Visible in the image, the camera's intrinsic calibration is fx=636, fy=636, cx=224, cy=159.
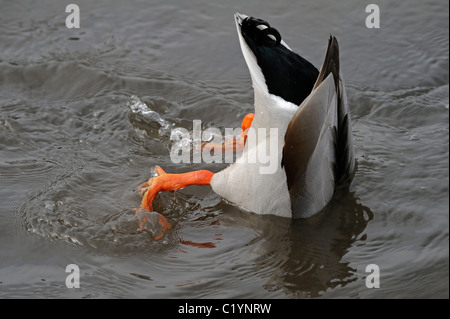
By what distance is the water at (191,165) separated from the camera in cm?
404

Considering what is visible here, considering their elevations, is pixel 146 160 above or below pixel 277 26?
below

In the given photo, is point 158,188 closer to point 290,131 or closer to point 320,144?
point 290,131

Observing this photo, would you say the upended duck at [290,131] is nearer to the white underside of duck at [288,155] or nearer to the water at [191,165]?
the white underside of duck at [288,155]

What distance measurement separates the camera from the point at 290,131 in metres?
4.05

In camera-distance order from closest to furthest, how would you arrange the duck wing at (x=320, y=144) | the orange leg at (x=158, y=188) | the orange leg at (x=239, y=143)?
the duck wing at (x=320, y=144)
the orange leg at (x=158, y=188)
the orange leg at (x=239, y=143)

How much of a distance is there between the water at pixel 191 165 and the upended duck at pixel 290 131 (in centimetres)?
16

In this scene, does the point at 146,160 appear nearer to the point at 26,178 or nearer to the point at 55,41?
the point at 26,178

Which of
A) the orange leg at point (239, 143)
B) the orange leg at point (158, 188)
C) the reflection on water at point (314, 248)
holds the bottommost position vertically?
the reflection on water at point (314, 248)

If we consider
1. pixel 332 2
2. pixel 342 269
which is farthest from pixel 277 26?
pixel 342 269

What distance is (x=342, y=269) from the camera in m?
4.10

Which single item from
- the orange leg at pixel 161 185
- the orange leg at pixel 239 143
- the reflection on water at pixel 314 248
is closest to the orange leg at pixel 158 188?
the orange leg at pixel 161 185

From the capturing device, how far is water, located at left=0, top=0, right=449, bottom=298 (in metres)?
4.04

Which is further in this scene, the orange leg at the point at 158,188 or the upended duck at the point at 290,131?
the orange leg at the point at 158,188
